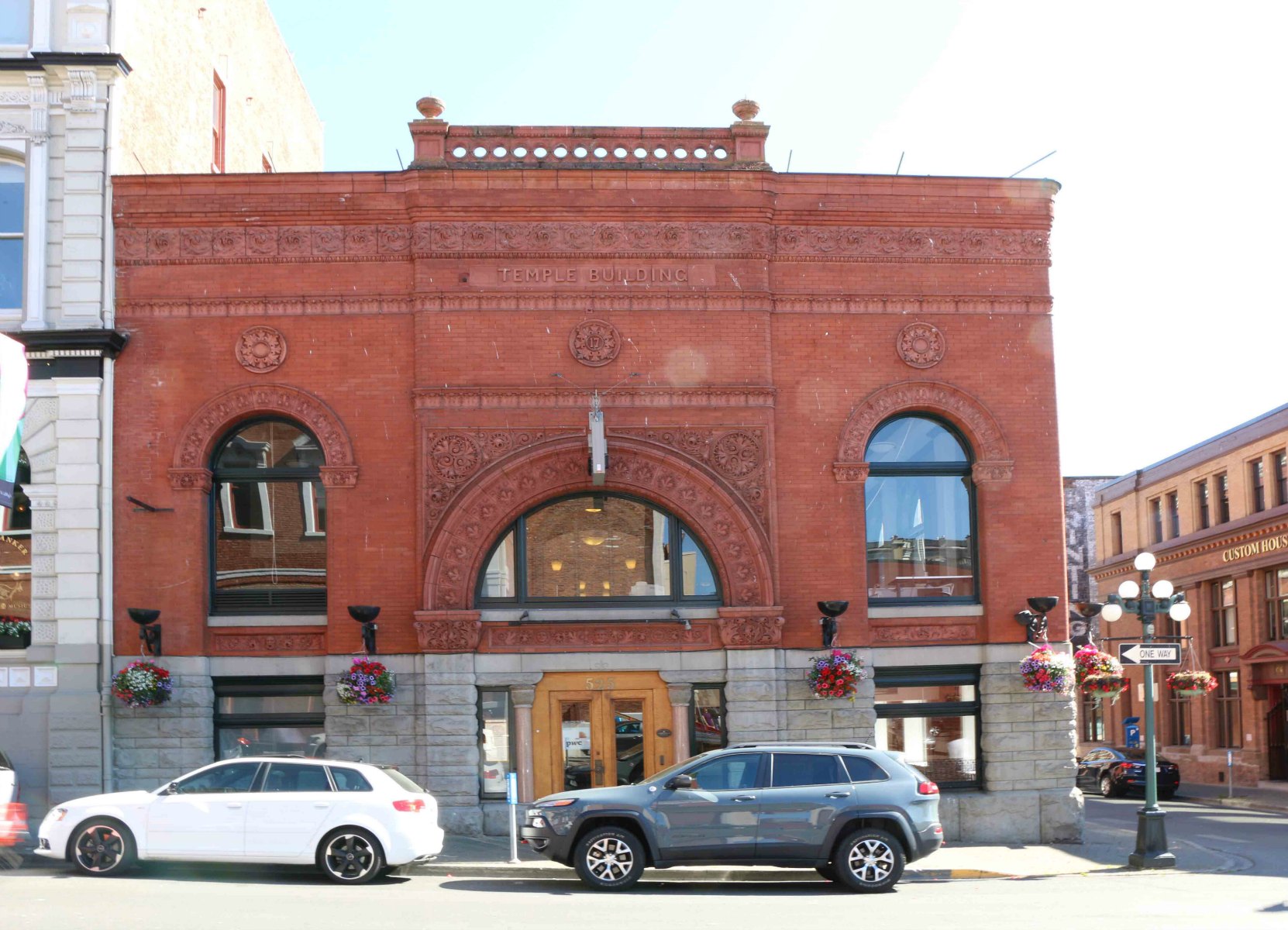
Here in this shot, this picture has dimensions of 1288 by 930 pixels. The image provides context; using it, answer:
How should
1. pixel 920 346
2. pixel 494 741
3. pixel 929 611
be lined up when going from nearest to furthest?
1. pixel 494 741
2. pixel 929 611
3. pixel 920 346

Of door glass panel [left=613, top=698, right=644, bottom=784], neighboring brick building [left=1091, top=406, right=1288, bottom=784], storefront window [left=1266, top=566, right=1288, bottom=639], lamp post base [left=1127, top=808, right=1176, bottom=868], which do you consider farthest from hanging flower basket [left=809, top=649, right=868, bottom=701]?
storefront window [left=1266, top=566, right=1288, bottom=639]

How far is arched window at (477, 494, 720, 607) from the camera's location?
21062 mm

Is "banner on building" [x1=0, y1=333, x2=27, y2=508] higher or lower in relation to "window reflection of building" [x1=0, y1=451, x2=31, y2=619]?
higher

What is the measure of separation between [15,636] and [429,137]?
9.80m

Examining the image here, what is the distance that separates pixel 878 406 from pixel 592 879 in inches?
360

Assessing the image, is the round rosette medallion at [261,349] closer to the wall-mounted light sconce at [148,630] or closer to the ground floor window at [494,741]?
the wall-mounted light sconce at [148,630]

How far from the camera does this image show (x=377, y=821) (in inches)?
611

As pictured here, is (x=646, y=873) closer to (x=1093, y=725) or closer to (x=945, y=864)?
(x=945, y=864)

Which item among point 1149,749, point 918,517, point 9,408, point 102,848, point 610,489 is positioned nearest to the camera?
point 9,408

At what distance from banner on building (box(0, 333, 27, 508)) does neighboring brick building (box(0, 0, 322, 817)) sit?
5010mm

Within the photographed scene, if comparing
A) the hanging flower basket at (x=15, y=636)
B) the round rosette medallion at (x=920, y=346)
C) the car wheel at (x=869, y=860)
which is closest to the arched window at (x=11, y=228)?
the hanging flower basket at (x=15, y=636)

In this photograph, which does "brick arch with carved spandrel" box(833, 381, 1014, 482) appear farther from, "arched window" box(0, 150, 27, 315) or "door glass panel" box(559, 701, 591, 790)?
"arched window" box(0, 150, 27, 315)

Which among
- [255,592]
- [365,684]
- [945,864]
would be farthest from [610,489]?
[945,864]

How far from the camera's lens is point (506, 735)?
20750 millimetres
